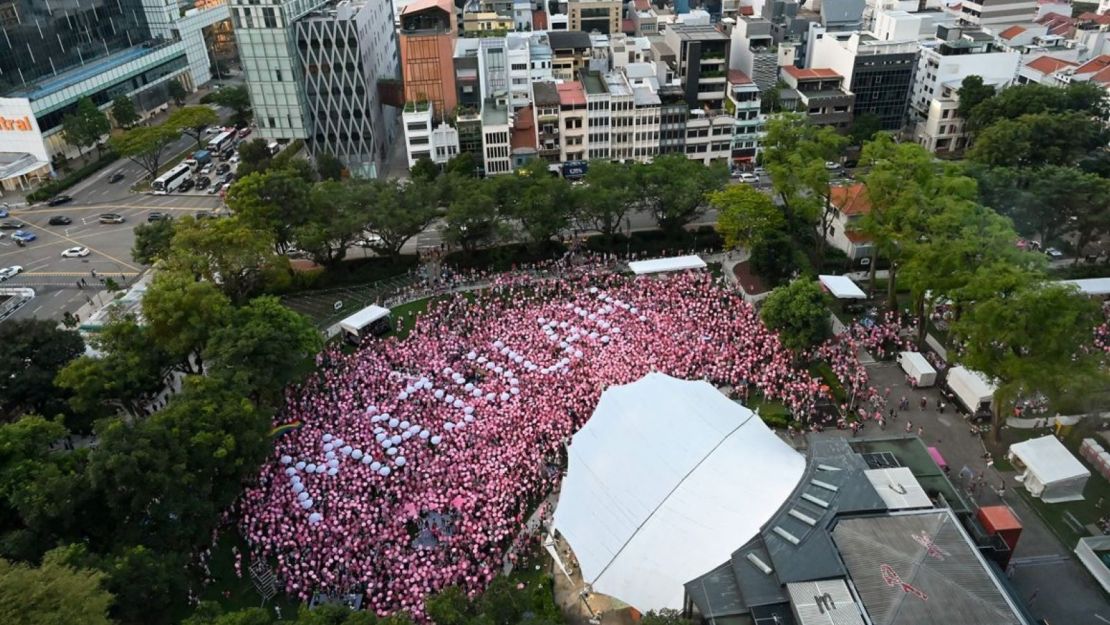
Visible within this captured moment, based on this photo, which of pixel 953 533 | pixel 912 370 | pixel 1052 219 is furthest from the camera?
pixel 1052 219

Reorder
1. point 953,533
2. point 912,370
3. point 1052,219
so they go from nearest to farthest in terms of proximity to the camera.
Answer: point 953,533
point 912,370
point 1052,219

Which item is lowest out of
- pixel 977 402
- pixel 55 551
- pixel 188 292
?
pixel 977 402

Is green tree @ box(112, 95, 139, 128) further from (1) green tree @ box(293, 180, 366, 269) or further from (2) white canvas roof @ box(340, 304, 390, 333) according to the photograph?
(2) white canvas roof @ box(340, 304, 390, 333)

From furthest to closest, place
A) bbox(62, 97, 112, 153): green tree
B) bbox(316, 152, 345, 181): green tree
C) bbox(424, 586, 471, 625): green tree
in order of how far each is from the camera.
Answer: bbox(62, 97, 112, 153): green tree → bbox(316, 152, 345, 181): green tree → bbox(424, 586, 471, 625): green tree

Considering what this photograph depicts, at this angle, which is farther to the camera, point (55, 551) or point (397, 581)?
point (397, 581)

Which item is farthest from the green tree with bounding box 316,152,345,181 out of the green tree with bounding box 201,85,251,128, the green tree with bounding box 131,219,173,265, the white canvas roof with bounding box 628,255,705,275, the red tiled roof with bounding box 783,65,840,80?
the red tiled roof with bounding box 783,65,840,80

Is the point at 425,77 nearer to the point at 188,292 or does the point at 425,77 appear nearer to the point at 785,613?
the point at 188,292

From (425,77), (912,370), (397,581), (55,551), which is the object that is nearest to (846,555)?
(397,581)

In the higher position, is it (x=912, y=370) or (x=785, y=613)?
(x=785, y=613)
